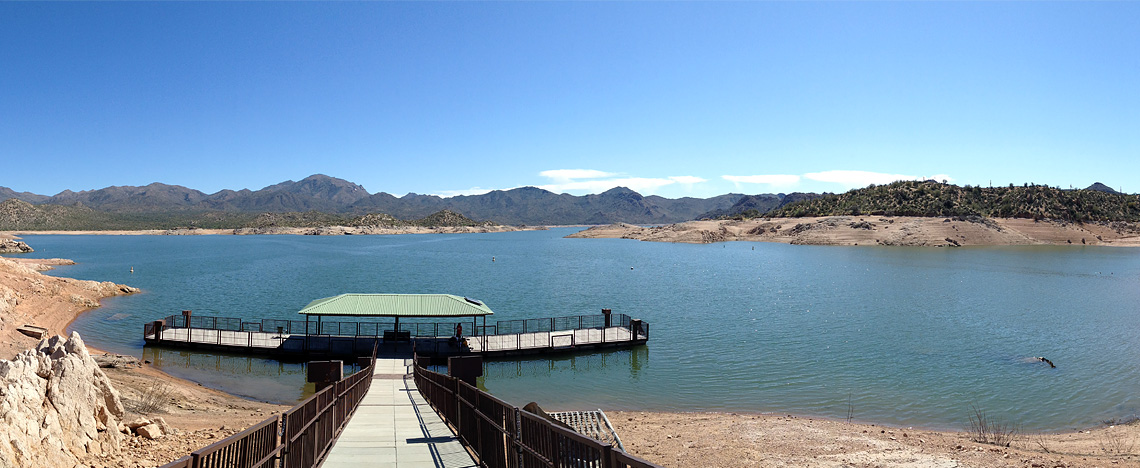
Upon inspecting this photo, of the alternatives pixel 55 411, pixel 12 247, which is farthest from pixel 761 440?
pixel 12 247

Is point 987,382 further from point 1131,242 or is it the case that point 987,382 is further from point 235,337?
point 1131,242

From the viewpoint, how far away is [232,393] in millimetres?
22219

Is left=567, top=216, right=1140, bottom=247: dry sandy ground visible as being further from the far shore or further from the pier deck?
the far shore

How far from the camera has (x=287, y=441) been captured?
26.0ft

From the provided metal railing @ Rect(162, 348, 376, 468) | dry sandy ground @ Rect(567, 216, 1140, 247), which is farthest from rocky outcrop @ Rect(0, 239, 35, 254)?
dry sandy ground @ Rect(567, 216, 1140, 247)

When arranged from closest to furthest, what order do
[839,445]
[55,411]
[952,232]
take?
[55,411], [839,445], [952,232]

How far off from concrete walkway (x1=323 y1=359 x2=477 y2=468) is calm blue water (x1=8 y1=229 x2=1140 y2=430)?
775 cm

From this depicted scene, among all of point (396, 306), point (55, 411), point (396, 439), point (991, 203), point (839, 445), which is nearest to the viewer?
point (55, 411)

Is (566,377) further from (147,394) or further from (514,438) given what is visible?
(514,438)

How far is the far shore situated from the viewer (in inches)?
510

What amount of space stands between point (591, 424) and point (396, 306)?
1539 centimetres

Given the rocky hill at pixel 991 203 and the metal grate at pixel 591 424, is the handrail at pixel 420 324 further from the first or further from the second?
the rocky hill at pixel 991 203

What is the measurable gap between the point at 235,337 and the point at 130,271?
53.5m

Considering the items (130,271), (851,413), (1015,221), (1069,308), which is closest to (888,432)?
(851,413)
